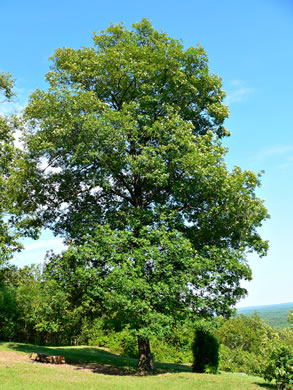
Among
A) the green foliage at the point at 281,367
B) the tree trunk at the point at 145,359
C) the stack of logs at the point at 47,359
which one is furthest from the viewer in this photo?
the tree trunk at the point at 145,359

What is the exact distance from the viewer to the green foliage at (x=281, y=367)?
13384 mm

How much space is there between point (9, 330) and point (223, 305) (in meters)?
19.2

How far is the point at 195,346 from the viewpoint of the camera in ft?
59.8

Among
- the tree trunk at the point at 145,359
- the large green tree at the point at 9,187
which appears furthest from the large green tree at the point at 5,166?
the tree trunk at the point at 145,359

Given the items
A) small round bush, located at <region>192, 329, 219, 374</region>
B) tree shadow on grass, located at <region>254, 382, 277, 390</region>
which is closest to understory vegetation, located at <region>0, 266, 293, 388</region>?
tree shadow on grass, located at <region>254, 382, 277, 390</region>

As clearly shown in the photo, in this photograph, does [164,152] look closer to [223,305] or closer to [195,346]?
[223,305]

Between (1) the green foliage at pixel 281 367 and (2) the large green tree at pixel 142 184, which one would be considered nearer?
(1) the green foliage at pixel 281 367

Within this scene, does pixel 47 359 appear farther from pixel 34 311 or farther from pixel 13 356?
pixel 34 311

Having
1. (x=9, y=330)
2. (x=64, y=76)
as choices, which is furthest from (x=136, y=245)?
(x=9, y=330)

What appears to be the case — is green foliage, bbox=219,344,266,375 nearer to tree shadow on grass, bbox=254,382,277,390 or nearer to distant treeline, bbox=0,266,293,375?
distant treeline, bbox=0,266,293,375

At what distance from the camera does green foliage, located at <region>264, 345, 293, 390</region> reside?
13.4 metres

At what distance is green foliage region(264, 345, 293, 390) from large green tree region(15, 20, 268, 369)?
3.40m

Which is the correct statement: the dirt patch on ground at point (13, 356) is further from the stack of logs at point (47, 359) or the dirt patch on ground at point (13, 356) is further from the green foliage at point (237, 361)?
the green foliage at point (237, 361)

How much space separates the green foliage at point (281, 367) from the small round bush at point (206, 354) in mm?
4018
